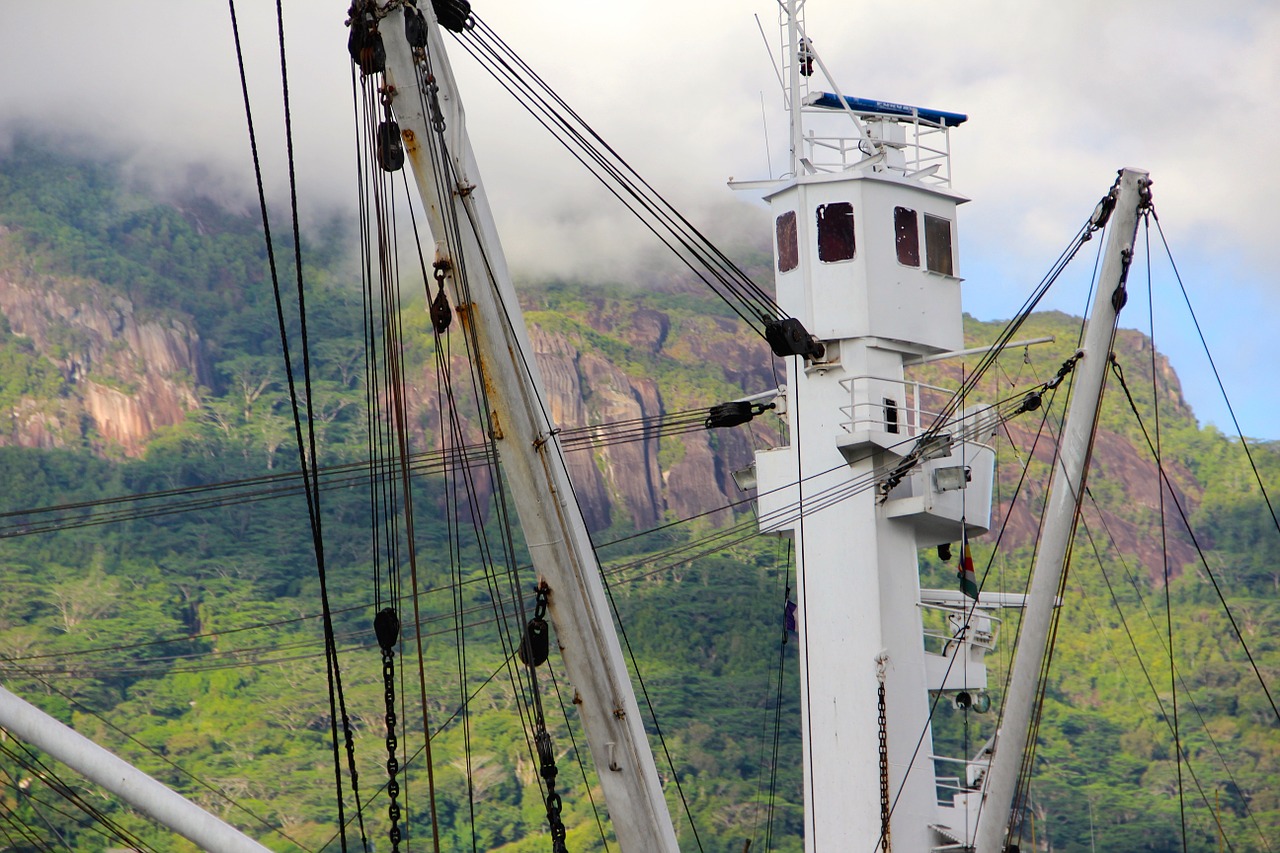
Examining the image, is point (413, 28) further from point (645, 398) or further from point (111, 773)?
point (645, 398)

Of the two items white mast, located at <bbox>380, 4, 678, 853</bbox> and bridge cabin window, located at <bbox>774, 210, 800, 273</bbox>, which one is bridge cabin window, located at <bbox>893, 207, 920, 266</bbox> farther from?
white mast, located at <bbox>380, 4, 678, 853</bbox>

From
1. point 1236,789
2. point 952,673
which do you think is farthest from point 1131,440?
point 952,673

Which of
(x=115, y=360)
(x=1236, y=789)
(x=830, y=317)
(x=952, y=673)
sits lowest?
(x=1236, y=789)

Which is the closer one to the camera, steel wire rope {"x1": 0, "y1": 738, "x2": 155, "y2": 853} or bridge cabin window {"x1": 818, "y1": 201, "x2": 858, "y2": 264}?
steel wire rope {"x1": 0, "y1": 738, "x2": 155, "y2": 853}

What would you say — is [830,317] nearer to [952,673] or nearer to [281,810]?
[952,673]

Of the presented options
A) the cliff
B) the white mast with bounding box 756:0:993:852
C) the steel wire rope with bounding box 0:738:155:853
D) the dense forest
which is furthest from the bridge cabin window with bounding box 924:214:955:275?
the cliff

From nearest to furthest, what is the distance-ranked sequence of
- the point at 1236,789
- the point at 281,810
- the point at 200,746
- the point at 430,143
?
the point at 430,143 → the point at 281,810 → the point at 200,746 → the point at 1236,789

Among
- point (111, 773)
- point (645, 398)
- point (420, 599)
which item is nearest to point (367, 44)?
point (111, 773)
